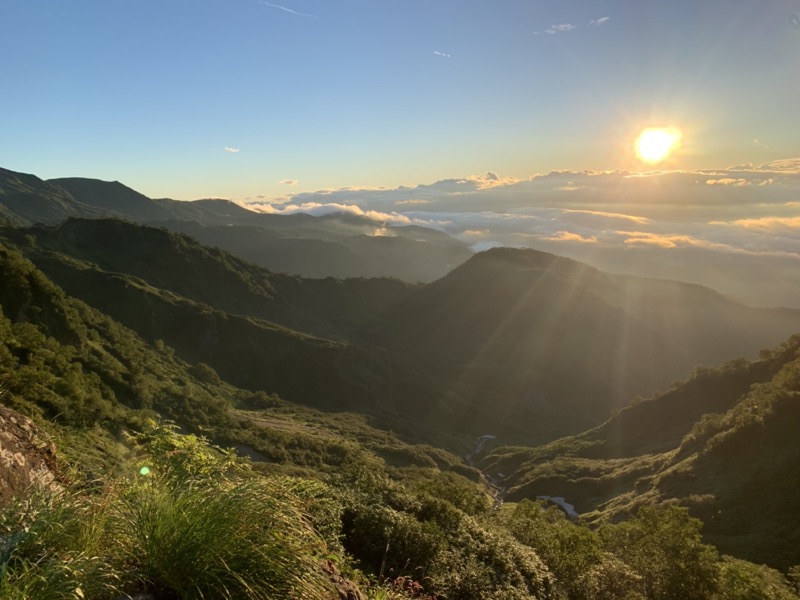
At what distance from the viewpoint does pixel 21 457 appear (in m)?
7.08

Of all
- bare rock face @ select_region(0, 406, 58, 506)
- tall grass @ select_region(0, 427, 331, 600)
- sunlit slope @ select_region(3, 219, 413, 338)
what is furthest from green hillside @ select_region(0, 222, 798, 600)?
sunlit slope @ select_region(3, 219, 413, 338)

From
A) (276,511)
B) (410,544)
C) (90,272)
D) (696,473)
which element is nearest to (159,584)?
(276,511)

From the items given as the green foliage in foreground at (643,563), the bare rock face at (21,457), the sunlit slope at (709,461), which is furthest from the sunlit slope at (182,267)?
the bare rock face at (21,457)

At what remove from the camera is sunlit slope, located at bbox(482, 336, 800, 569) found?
4525cm

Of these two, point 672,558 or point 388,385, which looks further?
point 388,385

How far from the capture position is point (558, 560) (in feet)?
57.3

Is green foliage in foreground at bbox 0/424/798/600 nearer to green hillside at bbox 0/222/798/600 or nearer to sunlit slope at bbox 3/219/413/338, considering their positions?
green hillside at bbox 0/222/798/600

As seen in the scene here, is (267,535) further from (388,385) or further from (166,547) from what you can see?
(388,385)

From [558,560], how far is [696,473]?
185ft

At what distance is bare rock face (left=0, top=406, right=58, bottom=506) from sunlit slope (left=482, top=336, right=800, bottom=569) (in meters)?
48.6

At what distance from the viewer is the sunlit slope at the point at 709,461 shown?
148 ft

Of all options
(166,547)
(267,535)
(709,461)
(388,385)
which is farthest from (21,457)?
(388,385)

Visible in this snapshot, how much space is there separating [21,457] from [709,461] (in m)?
74.9

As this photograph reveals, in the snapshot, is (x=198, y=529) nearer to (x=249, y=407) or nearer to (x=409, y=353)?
(x=249, y=407)
